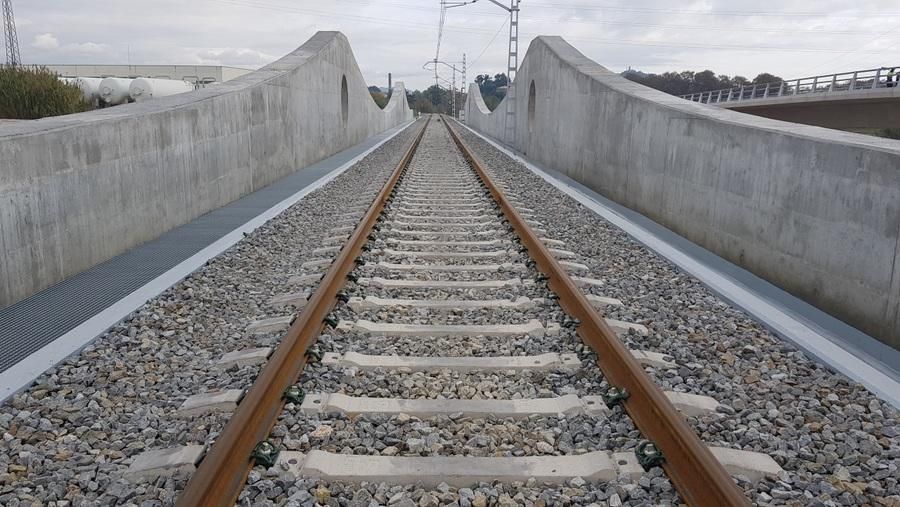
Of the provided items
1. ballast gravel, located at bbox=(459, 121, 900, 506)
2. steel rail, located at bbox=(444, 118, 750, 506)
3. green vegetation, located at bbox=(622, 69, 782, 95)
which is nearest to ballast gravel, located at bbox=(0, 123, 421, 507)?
steel rail, located at bbox=(444, 118, 750, 506)

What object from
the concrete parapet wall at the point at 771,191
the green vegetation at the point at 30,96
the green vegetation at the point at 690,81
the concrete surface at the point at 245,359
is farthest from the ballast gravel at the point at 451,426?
the green vegetation at the point at 690,81

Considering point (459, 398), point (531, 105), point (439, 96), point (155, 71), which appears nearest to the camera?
point (459, 398)

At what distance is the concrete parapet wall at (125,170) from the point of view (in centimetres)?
560

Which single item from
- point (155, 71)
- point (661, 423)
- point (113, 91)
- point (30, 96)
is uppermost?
point (155, 71)

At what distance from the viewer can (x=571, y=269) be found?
270 inches

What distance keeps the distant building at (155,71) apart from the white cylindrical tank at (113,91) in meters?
32.4

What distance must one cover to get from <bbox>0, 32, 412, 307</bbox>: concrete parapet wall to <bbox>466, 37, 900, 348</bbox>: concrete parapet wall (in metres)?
6.11

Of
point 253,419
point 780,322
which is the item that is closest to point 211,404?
point 253,419

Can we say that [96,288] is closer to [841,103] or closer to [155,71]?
[841,103]

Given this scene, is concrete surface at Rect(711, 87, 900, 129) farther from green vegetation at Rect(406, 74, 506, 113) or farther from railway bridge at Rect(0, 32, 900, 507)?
green vegetation at Rect(406, 74, 506, 113)

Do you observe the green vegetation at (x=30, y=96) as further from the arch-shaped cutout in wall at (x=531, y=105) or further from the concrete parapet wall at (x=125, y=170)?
the arch-shaped cutout in wall at (x=531, y=105)

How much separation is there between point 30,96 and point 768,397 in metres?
20.7

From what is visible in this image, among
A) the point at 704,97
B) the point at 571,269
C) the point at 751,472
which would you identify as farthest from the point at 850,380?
the point at 704,97

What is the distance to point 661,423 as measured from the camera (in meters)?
3.37
